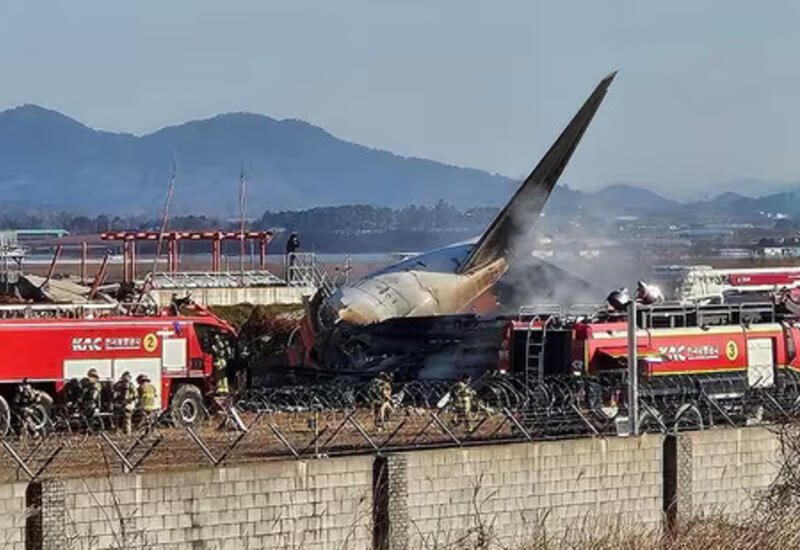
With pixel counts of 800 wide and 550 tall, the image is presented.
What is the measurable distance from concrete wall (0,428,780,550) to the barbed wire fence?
0.85 m

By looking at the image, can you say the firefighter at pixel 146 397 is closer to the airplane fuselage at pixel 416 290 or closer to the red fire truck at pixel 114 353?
the red fire truck at pixel 114 353

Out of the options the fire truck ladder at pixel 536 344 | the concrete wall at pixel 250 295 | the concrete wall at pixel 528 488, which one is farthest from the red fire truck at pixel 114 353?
the concrete wall at pixel 250 295

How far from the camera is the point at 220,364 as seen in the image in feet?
141

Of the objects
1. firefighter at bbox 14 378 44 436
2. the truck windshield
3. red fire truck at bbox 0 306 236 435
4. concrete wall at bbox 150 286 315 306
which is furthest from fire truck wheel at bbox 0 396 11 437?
concrete wall at bbox 150 286 315 306

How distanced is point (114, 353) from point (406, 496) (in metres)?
16.1

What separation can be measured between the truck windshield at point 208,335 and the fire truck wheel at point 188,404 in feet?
3.50

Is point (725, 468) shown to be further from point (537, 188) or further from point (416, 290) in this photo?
point (537, 188)

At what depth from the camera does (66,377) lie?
39.8 m

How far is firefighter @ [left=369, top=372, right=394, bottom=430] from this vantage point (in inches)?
1402

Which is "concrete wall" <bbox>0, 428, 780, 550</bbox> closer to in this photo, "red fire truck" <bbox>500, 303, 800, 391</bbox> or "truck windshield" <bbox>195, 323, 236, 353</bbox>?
"red fire truck" <bbox>500, 303, 800, 391</bbox>

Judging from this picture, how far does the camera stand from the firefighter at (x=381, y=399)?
117ft

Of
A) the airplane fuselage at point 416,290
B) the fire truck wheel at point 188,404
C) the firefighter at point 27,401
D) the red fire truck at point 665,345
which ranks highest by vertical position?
the airplane fuselage at point 416,290

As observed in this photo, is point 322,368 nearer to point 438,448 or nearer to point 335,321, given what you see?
point 335,321

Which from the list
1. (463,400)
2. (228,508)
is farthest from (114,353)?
(228,508)
